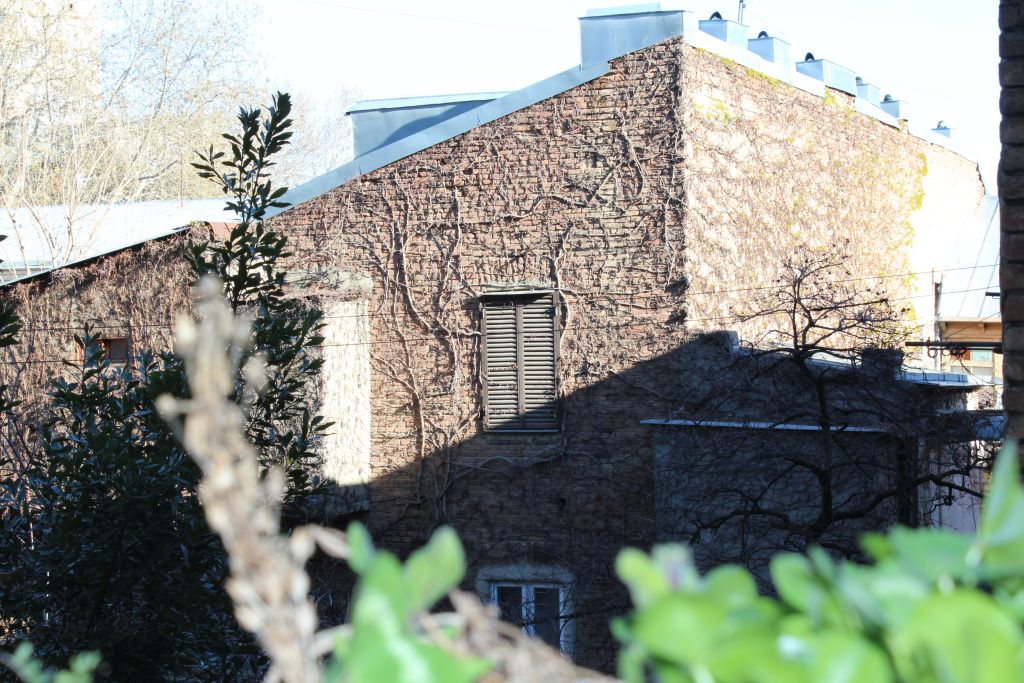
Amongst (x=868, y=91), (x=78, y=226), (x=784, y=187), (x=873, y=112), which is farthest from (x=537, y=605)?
(x=78, y=226)

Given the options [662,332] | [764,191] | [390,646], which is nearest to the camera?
[390,646]

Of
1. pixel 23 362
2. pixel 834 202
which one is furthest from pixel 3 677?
pixel 834 202

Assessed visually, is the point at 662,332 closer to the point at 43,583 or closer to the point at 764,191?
the point at 764,191

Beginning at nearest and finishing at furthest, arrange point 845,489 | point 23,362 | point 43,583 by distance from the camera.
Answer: point 43,583 → point 845,489 → point 23,362

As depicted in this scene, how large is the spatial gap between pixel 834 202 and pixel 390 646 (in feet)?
42.0

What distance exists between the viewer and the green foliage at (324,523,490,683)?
1.08 meters

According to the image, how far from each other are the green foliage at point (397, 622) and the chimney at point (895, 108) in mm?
15292

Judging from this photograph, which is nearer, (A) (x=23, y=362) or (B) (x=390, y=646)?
(B) (x=390, y=646)

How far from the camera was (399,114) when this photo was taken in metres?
14.4

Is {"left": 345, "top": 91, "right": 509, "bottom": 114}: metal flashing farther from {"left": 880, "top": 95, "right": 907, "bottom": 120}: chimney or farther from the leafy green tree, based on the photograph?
the leafy green tree

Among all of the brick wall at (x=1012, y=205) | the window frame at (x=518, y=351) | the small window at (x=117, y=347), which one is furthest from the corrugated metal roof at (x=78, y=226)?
the brick wall at (x=1012, y=205)

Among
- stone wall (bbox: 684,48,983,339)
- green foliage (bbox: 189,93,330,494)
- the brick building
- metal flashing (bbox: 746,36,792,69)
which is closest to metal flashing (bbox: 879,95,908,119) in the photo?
stone wall (bbox: 684,48,983,339)

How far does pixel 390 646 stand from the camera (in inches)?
42.7

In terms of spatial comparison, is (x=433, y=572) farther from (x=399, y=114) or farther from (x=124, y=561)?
(x=399, y=114)
